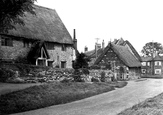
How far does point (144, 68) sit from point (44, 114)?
7710 centimetres

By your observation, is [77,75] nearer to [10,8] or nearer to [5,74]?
[5,74]

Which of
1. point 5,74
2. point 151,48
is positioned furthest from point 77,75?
point 151,48

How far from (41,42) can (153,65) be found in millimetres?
59588

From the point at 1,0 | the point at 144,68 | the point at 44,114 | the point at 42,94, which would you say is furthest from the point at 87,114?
the point at 144,68

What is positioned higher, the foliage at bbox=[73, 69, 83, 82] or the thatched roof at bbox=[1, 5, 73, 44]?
the thatched roof at bbox=[1, 5, 73, 44]

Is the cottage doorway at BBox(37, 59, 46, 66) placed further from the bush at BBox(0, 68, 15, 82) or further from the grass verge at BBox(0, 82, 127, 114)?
the bush at BBox(0, 68, 15, 82)

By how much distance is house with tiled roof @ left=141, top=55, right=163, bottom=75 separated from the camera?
79500mm

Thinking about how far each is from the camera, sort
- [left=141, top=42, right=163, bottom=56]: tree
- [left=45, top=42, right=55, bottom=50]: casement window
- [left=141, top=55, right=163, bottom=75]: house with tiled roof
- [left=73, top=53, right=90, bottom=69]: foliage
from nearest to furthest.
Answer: [left=73, top=53, right=90, bottom=69]: foliage
[left=45, top=42, right=55, bottom=50]: casement window
[left=141, top=55, right=163, bottom=75]: house with tiled roof
[left=141, top=42, right=163, bottom=56]: tree

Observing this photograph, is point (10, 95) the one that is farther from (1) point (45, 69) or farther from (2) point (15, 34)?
(2) point (15, 34)

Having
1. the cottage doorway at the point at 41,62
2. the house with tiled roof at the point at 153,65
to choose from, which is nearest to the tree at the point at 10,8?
the cottage doorway at the point at 41,62

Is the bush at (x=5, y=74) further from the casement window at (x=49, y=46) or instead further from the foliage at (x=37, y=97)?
the casement window at (x=49, y=46)

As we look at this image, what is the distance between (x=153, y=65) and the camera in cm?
8125

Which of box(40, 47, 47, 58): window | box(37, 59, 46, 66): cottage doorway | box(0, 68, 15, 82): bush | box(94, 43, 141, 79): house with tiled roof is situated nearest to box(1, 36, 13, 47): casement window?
box(40, 47, 47, 58): window

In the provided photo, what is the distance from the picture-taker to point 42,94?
53.4 ft
